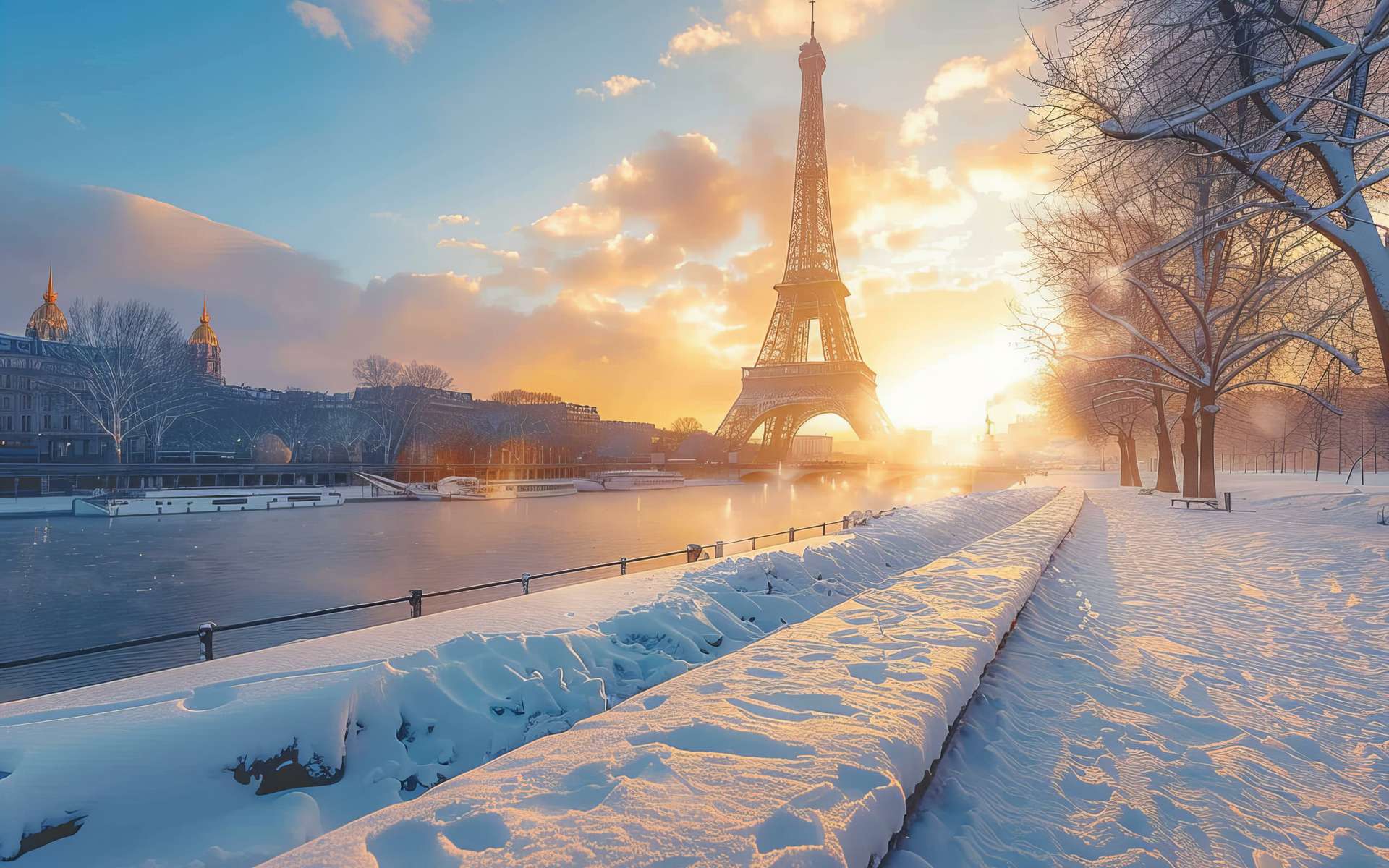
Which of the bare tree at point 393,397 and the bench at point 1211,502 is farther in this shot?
the bare tree at point 393,397

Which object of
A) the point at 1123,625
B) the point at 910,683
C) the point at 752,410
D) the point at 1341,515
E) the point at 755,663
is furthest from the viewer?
the point at 752,410

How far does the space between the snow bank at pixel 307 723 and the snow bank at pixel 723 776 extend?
1.28 meters

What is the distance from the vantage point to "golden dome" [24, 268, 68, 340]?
87.2 m

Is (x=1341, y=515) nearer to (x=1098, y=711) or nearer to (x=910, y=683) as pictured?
(x=1098, y=711)

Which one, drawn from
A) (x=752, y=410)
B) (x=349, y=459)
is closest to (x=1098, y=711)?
(x=752, y=410)

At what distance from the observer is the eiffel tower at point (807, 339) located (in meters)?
56.4

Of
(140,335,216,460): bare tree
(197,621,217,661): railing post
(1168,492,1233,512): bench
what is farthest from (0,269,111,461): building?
(1168,492,1233,512): bench

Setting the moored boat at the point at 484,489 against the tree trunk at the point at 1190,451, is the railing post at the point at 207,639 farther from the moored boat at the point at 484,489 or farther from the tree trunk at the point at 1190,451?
the moored boat at the point at 484,489

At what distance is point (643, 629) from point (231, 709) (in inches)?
134

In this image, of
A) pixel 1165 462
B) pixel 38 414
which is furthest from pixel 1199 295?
pixel 38 414

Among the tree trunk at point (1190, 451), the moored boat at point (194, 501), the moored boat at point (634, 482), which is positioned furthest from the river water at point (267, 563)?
the moored boat at point (634, 482)

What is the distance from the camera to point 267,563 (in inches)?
745

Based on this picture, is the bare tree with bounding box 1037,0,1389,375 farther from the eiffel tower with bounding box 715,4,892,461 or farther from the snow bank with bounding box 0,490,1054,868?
the eiffel tower with bounding box 715,4,892,461

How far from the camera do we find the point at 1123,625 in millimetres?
6543
